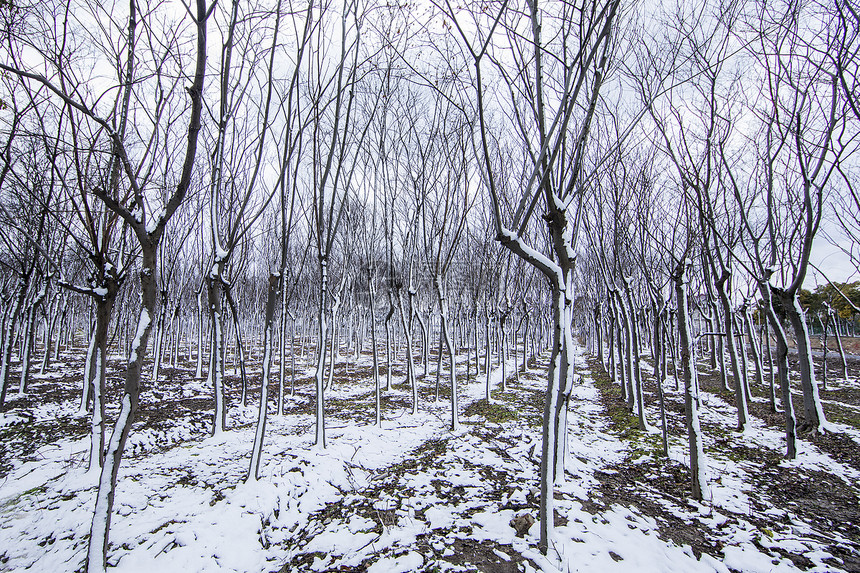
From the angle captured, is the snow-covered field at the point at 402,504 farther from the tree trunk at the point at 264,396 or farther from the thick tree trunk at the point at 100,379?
the thick tree trunk at the point at 100,379

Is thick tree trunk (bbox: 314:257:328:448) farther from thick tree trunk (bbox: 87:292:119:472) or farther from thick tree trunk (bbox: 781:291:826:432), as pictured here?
thick tree trunk (bbox: 781:291:826:432)

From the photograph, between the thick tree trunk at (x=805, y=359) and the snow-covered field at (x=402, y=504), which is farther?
the thick tree trunk at (x=805, y=359)

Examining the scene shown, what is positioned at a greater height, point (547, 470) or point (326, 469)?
point (547, 470)

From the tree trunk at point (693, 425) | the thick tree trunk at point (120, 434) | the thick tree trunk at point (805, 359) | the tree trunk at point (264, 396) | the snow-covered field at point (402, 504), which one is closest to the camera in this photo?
the thick tree trunk at point (120, 434)

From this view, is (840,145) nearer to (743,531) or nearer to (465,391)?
(743,531)

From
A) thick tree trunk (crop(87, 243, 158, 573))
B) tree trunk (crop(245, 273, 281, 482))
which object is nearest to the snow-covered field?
tree trunk (crop(245, 273, 281, 482))

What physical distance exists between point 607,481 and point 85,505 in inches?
234

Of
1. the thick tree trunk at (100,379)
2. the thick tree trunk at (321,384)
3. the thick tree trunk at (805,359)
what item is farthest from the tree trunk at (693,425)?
the thick tree trunk at (100,379)

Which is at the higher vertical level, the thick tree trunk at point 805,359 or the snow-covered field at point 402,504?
the thick tree trunk at point 805,359

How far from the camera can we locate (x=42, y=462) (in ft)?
16.0

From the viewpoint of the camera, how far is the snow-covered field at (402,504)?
10.00 ft

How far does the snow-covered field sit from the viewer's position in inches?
120

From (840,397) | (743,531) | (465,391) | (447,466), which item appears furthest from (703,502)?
(840,397)

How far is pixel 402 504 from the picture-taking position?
400cm
